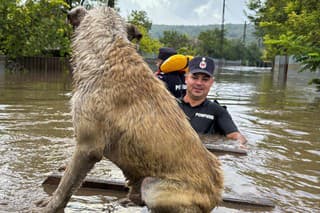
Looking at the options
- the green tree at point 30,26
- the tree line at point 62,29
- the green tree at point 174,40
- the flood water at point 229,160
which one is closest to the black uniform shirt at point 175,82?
the flood water at point 229,160

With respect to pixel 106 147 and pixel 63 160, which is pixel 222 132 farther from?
pixel 106 147

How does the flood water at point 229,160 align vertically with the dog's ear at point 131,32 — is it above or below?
below

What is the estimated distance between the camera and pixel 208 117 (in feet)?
19.8

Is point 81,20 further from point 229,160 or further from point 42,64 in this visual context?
point 42,64

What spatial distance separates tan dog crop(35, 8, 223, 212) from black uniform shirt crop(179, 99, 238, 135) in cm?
220

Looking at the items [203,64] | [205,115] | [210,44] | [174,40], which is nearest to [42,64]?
[205,115]

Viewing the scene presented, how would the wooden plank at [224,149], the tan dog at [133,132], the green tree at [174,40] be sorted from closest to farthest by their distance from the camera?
the tan dog at [133,132] < the wooden plank at [224,149] < the green tree at [174,40]

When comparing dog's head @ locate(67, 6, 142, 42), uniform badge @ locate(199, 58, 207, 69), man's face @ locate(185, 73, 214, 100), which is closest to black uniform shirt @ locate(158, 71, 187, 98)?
man's face @ locate(185, 73, 214, 100)

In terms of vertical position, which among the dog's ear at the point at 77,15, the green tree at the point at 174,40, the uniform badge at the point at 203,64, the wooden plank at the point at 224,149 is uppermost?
the green tree at the point at 174,40

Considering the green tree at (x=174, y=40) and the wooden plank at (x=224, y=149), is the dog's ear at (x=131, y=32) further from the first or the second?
the green tree at (x=174, y=40)

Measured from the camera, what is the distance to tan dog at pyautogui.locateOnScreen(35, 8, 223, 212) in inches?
137

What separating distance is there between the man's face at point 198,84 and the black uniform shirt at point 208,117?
18 centimetres

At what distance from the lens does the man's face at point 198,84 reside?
5.50 metres

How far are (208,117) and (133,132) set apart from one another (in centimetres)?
262
